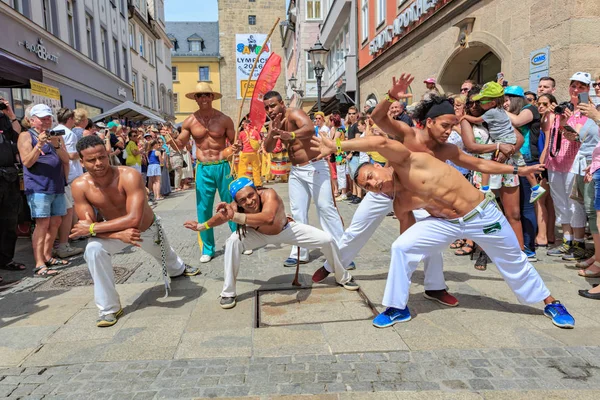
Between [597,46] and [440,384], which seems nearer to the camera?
[440,384]

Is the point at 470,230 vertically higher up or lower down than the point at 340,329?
higher up

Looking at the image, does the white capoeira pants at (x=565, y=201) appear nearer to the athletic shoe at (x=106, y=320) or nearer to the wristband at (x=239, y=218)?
the wristband at (x=239, y=218)

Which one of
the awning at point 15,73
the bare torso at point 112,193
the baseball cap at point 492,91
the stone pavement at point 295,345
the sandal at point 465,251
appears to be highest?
the awning at point 15,73

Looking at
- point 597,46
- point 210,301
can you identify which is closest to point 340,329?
point 210,301

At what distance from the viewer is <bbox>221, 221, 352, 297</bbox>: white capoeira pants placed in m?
3.74

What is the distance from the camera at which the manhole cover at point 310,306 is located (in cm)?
349

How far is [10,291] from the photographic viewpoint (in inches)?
176

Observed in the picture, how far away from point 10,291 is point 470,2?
30.9 feet

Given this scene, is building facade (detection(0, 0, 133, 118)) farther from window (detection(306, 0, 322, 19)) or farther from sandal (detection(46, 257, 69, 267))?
window (detection(306, 0, 322, 19))

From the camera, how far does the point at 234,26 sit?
4994 centimetres

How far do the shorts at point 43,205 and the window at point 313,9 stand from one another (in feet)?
93.7

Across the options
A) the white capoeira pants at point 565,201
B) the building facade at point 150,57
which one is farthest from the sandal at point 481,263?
the building facade at point 150,57

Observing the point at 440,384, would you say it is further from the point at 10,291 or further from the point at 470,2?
the point at 470,2

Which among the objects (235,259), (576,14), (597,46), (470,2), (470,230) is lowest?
(235,259)
